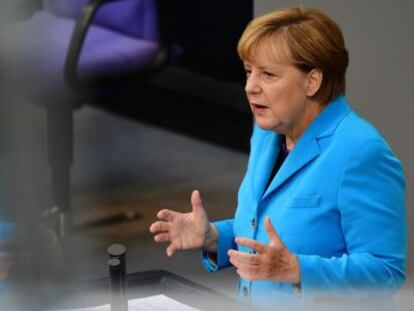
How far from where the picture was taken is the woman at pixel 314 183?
5.34 feet

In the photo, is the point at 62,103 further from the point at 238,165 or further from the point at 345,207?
the point at 345,207

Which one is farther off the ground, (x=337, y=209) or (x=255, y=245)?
(x=337, y=209)

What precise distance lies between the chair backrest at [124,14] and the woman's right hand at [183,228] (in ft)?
6.24

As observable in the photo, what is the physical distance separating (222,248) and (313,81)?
0.39m

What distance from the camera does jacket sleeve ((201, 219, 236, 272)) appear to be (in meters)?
1.84

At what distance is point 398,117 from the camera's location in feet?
9.54

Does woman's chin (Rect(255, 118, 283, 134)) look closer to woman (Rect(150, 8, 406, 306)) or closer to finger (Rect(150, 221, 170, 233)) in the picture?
woman (Rect(150, 8, 406, 306))

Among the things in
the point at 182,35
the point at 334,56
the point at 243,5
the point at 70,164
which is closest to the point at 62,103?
the point at 70,164

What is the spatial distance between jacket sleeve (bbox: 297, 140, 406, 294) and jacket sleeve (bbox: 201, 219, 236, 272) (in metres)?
0.28

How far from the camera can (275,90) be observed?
5.61ft

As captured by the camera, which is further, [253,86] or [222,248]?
[222,248]

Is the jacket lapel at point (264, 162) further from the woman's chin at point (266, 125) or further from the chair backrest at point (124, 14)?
the chair backrest at point (124, 14)

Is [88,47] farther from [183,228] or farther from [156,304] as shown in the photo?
[156,304]

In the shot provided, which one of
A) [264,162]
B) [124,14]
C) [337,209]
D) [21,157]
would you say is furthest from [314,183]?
[21,157]
